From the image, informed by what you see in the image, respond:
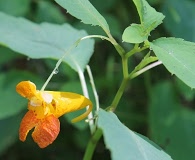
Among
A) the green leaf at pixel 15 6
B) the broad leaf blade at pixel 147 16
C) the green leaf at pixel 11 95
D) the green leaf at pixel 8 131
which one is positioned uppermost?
the broad leaf blade at pixel 147 16

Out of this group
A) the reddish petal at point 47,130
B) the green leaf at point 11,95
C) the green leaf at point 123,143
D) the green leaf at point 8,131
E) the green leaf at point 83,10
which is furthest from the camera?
the green leaf at point 8,131

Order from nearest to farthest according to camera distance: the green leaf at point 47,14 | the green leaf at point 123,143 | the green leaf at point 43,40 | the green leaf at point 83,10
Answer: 1. the green leaf at point 123,143
2. the green leaf at point 83,10
3. the green leaf at point 43,40
4. the green leaf at point 47,14

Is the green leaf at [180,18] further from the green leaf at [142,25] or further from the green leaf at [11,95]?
the green leaf at [142,25]

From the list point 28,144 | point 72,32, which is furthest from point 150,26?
point 28,144

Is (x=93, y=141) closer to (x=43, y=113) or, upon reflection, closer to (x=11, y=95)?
(x=43, y=113)

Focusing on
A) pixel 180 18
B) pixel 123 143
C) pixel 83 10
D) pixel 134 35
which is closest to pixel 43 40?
pixel 83 10

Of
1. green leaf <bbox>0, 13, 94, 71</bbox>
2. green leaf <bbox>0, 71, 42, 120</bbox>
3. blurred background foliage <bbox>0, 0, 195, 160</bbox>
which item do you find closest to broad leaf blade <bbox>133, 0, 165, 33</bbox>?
green leaf <bbox>0, 13, 94, 71</bbox>

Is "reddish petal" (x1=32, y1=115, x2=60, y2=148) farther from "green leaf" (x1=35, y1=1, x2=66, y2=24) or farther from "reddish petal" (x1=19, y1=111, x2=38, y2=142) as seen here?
"green leaf" (x1=35, y1=1, x2=66, y2=24)

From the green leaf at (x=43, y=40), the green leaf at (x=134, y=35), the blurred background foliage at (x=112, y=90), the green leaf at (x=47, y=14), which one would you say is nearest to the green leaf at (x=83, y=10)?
the green leaf at (x=134, y=35)
